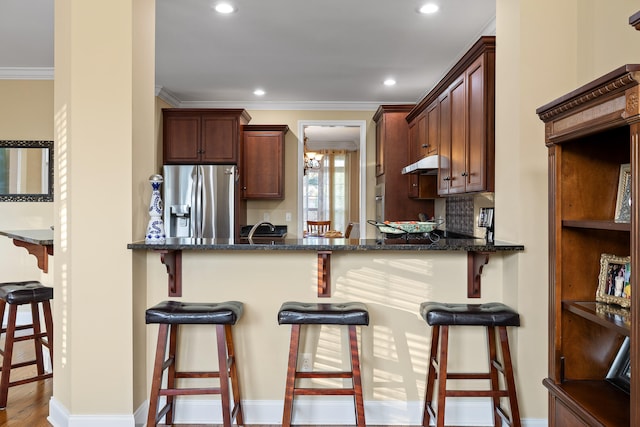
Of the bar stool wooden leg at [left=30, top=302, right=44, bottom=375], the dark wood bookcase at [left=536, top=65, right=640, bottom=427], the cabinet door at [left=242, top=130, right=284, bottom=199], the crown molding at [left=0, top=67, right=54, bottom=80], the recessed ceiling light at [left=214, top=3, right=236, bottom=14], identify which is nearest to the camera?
the dark wood bookcase at [left=536, top=65, right=640, bottom=427]

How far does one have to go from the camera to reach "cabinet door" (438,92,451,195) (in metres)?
3.60

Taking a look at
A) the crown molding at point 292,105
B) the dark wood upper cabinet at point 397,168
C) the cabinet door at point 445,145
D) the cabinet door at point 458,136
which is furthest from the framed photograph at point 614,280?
the crown molding at point 292,105

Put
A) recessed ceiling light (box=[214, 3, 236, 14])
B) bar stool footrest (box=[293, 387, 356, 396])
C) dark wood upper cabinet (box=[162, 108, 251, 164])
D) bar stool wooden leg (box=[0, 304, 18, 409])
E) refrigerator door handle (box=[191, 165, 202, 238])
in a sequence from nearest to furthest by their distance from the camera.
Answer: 1. bar stool footrest (box=[293, 387, 356, 396])
2. bar stool wooden leg (box=[0, 304, 18, 409])
3. recessed ceiling light (box=[214, 3, 236, 14])
4. refrigerator door handle (box=[191, 165, 202, 238])
5. dark wood upper cabinet (box=[162, 108, 251, 164])

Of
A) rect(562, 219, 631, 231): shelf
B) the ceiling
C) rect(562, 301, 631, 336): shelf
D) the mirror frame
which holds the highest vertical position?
the ceiling

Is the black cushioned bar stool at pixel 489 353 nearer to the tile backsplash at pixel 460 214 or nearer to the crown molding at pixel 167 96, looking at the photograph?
the tile backsplash at pixel 460 214

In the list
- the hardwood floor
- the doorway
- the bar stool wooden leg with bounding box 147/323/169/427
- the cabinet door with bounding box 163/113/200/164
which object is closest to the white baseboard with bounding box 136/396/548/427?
the bar stool wooden leg with bounding box 147/323/169/427

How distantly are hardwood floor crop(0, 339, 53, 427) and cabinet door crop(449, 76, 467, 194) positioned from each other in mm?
2890

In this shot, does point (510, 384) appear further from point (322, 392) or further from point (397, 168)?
point (397, 168)

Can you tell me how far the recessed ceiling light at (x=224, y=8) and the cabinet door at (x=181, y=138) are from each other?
7.60 ft

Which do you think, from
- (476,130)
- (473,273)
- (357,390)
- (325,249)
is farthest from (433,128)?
(357,390)

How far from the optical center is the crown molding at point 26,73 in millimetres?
4711

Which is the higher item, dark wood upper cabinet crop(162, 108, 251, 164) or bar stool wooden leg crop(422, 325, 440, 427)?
dark wood upper cabinet crop(162, 108, 251, 164)

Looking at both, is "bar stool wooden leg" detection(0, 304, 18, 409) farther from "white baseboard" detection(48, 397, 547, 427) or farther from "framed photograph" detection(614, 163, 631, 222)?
"framed photograph" detection(614, 163, 631, 222)

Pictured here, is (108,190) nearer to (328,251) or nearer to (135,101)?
(135,101)
